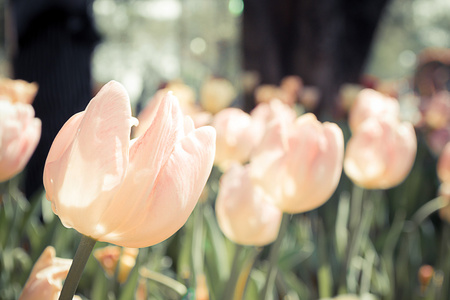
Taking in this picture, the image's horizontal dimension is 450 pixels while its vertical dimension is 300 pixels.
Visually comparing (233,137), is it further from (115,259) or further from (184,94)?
(184,94)

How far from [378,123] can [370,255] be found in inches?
15.6

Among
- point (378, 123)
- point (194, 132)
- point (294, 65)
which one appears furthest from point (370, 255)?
point (294, 65)

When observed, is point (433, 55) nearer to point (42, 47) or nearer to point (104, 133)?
point (42, 47)

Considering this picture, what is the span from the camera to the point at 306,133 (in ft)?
2.13

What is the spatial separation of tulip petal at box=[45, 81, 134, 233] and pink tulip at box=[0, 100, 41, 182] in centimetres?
26

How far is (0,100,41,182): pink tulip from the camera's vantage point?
0.60 m

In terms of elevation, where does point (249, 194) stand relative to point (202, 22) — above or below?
above

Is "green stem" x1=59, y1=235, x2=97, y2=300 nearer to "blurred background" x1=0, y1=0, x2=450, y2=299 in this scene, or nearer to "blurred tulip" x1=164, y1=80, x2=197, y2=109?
"blurred background" x1=0, y1=0, x2=450, y2=299

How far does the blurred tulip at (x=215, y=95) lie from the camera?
2.62m

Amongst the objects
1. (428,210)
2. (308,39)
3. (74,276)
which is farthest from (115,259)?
(308,39)

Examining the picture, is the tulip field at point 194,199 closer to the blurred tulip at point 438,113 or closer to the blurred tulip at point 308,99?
the blurred tulip at point 438,113

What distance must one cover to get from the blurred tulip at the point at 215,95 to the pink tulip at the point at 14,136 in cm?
196

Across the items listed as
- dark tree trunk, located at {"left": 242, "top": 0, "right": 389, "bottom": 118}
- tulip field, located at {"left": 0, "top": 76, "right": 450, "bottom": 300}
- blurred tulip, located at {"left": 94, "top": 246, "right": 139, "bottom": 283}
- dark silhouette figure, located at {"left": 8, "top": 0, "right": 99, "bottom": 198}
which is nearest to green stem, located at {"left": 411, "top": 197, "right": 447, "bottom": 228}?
tulip field, located at {"left": 0, "top": 76, "right": 450, "bottom": 300}

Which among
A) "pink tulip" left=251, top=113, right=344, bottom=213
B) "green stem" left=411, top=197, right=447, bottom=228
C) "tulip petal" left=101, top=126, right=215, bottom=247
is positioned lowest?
"green stem" left=411, top=197, right=447, bottom=228
